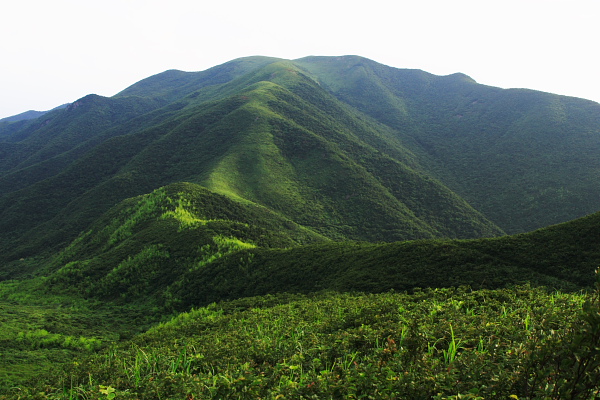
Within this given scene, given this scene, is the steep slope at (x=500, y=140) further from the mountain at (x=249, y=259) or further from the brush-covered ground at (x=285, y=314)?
the brush-covered ground at (x=285, y=314)

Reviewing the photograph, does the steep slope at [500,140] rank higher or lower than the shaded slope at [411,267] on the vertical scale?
higher

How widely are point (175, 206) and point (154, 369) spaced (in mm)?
27878

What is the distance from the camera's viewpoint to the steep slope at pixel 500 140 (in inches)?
2539

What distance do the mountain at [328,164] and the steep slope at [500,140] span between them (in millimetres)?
416

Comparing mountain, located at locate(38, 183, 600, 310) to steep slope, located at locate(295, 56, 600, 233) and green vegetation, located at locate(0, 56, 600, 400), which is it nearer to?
green vegetation, located at locate(0, 56, 600, 400)

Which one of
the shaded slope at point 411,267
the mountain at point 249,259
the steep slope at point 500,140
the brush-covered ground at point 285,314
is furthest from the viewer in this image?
the steep slope at point 500,140

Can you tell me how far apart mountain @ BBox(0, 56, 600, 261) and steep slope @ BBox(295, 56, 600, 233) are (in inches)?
16.4

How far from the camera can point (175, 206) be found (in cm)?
3297

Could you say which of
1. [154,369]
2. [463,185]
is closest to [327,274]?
[154,369]

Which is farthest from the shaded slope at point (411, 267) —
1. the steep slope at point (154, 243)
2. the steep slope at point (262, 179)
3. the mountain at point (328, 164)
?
the steep slope at point (262, 179)

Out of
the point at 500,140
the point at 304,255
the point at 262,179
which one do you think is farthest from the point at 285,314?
the point at 500,140

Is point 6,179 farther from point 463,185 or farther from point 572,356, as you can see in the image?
point 463,185

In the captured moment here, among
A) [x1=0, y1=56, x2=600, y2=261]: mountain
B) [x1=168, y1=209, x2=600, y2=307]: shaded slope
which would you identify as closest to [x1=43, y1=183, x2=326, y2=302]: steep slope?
[x1=168, y1=209, x2=600, y2=307]: shaded slope

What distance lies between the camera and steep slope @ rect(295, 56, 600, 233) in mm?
64500
